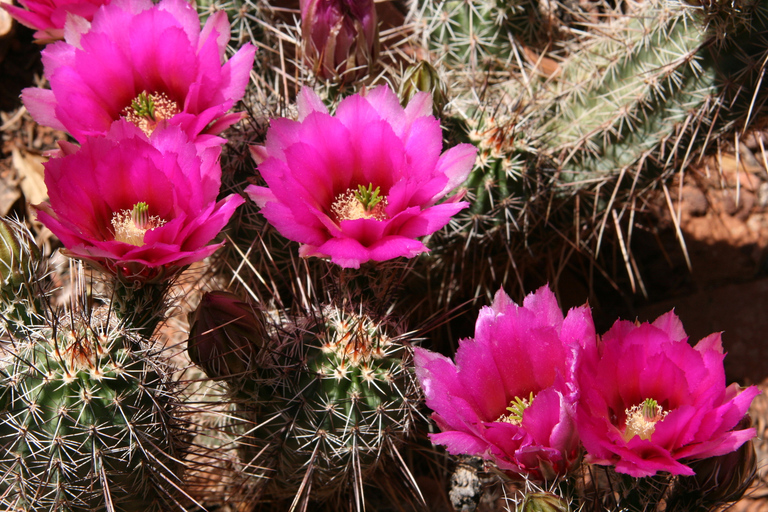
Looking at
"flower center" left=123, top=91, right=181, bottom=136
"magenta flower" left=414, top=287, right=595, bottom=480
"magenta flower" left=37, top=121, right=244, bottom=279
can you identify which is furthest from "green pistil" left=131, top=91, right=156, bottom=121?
"magenta flower" left=414, top=287, right=595, bottom=480

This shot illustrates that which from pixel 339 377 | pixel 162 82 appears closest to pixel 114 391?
pixel 339 377

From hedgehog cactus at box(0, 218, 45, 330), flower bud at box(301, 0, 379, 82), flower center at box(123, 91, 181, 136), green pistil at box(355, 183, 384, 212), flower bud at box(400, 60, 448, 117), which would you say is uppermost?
flower bud at box(301, 0, 379, 82)

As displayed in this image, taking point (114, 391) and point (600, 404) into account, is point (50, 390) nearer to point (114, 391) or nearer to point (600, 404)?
point (114, 391)

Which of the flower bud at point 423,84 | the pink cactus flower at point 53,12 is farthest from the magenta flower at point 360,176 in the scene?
the pink cactus flower at point 53,12

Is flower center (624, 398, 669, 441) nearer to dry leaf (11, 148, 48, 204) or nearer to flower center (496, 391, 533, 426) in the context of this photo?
flower center (496, 391, 533, 426)

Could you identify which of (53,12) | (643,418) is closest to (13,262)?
(53,12)

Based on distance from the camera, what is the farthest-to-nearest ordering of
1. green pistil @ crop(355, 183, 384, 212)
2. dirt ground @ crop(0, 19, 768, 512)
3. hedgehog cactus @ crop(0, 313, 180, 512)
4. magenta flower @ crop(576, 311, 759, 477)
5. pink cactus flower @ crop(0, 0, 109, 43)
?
dirt ground @ crop(0, 19, 768, 512) < pink cactus flower @ crop(0, 0, 109, 43) < green pistil @ crop(355, 183, 384, 212) < hedgehog cactus @ crop(0, 313, 180, 512) < magenta flower @ crop(576, 311, 759, 477)

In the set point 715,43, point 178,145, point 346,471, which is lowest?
point 346,471

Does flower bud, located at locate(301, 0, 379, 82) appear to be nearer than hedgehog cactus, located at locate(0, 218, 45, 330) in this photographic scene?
No
